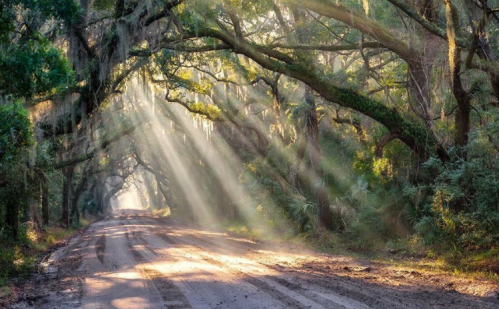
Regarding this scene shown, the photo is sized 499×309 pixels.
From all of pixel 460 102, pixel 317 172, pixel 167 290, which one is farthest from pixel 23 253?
pixel 460 102

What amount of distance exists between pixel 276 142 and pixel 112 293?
1578cm

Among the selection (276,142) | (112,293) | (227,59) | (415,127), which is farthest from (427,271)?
(276,142)

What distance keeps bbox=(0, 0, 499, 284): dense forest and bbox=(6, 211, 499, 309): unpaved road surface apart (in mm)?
1887

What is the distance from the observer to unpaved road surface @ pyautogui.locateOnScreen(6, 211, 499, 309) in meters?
7.64

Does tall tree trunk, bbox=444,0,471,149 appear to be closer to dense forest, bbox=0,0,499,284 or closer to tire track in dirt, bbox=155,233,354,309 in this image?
dense forest, bbox=0,0,499,284

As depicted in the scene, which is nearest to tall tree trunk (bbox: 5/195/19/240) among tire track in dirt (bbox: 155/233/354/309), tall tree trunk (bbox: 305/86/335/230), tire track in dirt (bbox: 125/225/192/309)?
tire track in dirt (bbox: 125/225/192/309)

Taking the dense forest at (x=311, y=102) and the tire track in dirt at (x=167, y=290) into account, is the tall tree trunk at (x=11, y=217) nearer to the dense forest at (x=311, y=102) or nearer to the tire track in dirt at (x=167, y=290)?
the dense forest at (x=311, y=102)

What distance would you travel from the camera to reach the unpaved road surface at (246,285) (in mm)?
7645

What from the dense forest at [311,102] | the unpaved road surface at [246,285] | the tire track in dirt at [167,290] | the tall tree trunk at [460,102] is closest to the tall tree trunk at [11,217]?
the dense forest at [311,102]

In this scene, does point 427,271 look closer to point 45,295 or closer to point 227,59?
point 45,295

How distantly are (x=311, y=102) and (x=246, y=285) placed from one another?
10.3 metres

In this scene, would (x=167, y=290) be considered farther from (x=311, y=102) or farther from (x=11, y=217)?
(x=11, y=217)

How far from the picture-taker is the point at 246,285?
359 inches

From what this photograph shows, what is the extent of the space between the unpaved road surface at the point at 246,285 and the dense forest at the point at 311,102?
1.89 meters
